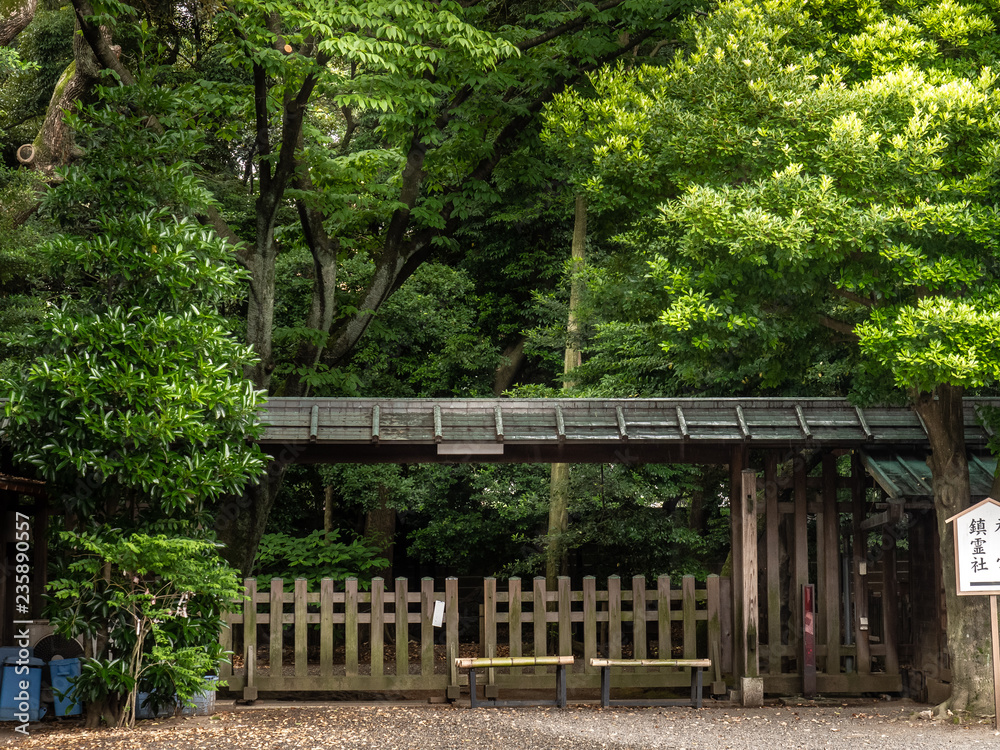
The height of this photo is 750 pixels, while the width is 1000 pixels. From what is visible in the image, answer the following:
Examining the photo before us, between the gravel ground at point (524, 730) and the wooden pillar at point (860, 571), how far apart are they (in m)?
0.60

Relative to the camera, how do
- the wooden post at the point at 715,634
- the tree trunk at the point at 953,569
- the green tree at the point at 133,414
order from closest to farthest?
the green tree at the point at 133,414
the tree trunk at the point at 953,569
the wooden post at the point at 715,634

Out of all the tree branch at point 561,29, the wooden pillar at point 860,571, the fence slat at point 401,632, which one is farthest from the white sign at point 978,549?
the tree branch at point 561,29

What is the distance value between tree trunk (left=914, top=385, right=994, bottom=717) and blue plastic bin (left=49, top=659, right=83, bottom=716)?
23.7 ft

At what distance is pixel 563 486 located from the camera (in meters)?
13.4

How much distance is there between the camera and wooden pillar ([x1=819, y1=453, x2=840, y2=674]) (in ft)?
29.9

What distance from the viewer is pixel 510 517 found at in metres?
14.8

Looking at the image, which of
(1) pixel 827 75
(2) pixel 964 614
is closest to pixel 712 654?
(2) pixel 964 614

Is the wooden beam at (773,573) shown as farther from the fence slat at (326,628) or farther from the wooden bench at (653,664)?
the fence slat at (326,628)

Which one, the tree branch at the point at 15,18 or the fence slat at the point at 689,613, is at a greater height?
the tree branch at the point at 15,18

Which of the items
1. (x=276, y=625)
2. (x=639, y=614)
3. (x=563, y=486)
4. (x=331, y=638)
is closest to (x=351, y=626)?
(x=331, y=638)

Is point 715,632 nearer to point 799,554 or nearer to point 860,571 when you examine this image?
point 799,554

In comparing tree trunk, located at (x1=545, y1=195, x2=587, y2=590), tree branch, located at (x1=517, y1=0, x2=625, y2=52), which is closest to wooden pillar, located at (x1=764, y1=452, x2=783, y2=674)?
tree trunk, located at (x1=545, y1=195, x2=587, y2=590)

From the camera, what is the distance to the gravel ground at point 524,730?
21.9 ft

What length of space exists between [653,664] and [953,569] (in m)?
2.74
